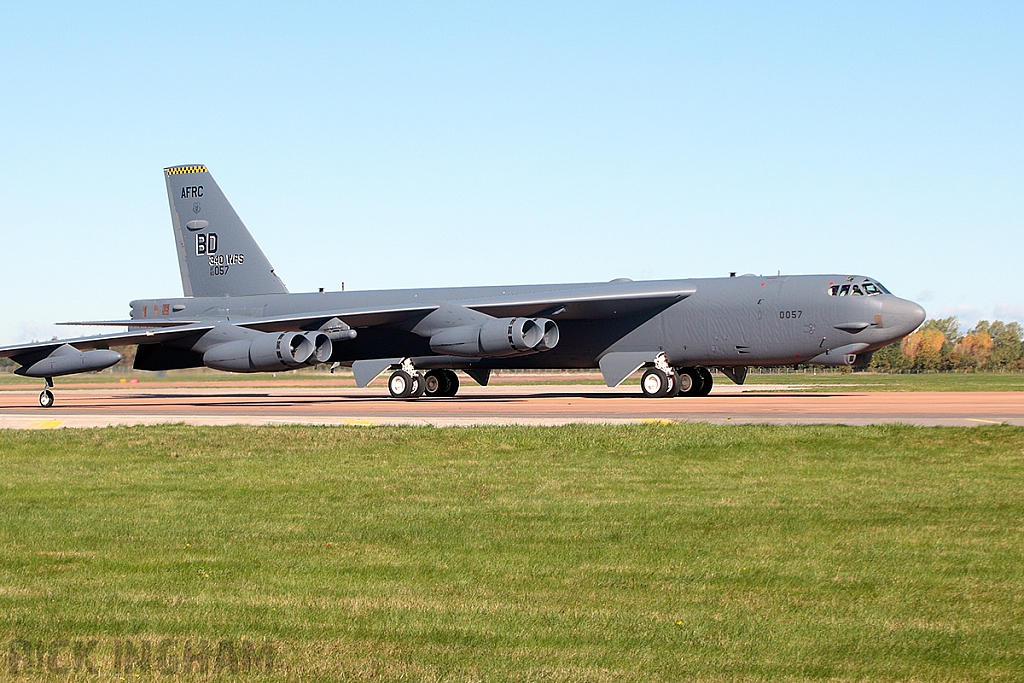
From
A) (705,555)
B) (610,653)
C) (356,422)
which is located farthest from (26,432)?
(610,653)

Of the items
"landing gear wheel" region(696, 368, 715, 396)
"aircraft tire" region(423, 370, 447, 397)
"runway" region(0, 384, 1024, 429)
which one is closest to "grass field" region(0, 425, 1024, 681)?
"runway" region(0, 384, 1024, 429)

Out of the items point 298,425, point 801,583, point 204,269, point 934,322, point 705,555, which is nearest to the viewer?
point 801,583

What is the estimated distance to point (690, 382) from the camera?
35.6m

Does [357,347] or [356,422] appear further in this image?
[357,347]

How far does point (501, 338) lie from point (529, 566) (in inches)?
977

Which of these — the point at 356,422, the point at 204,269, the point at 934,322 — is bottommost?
the point at 934,322

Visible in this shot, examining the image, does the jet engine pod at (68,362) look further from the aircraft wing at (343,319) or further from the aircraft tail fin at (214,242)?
the aircraft tail fin at (214,242)

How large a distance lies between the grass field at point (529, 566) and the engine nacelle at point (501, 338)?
18.0m

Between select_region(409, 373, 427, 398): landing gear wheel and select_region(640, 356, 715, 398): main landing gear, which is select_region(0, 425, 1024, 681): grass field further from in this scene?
select_region(409, 373, 427, 398): landing gear wheel

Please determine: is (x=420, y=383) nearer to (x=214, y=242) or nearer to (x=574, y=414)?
(x=214, y=242)

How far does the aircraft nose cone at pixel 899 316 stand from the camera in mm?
31594

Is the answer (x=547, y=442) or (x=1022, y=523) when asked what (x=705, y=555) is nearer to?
(x=1022, y=523)

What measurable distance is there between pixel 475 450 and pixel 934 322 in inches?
6094

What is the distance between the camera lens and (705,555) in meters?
7.93
